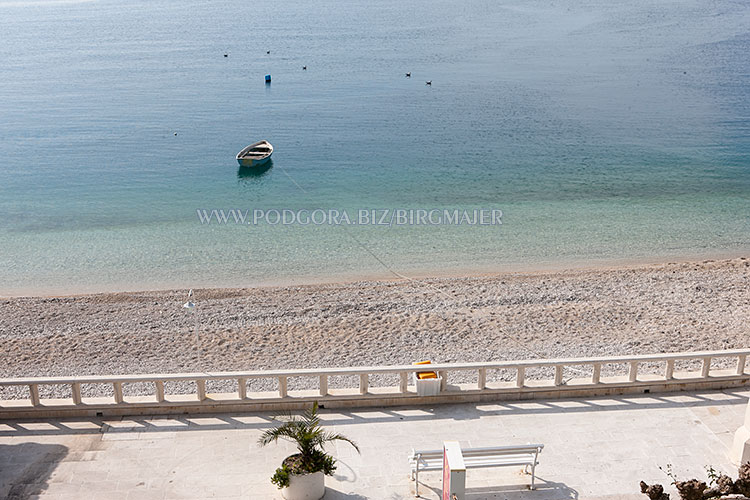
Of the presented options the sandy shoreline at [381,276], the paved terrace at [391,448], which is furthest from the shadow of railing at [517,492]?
the sandy shoreline at [381,276]

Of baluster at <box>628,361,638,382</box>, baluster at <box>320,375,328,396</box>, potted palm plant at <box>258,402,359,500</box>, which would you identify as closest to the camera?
potted palm plant at <box>258,402,359,500</box>

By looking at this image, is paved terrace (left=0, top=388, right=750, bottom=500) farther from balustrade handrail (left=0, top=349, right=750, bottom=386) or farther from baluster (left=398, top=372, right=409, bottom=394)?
balustrade handrail (left=0, top=349, right=750, bottom=386)

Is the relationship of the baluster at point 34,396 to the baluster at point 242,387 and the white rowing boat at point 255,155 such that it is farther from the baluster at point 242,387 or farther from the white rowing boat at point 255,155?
the white rowing boat at point 255,155

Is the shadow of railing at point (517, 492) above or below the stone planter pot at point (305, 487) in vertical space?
below

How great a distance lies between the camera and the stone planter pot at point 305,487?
30.9ft

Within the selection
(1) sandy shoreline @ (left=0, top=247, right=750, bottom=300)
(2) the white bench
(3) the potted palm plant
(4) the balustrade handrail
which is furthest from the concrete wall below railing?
(1) sandy shoreline @ (left=0, top=247, right=750, bottom=300)

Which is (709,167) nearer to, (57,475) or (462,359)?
(462,359)

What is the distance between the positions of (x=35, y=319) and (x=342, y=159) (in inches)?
1011

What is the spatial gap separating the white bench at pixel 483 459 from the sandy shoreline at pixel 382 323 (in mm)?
8460

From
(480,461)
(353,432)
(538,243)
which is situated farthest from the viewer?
(538,243)

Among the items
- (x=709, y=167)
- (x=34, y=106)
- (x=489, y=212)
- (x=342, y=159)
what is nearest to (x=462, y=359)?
(x=489, y=212)

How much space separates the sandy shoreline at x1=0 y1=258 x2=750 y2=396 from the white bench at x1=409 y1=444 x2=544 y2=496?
846cm

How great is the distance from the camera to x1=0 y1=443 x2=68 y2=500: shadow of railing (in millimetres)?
9837

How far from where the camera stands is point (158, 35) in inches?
3962
